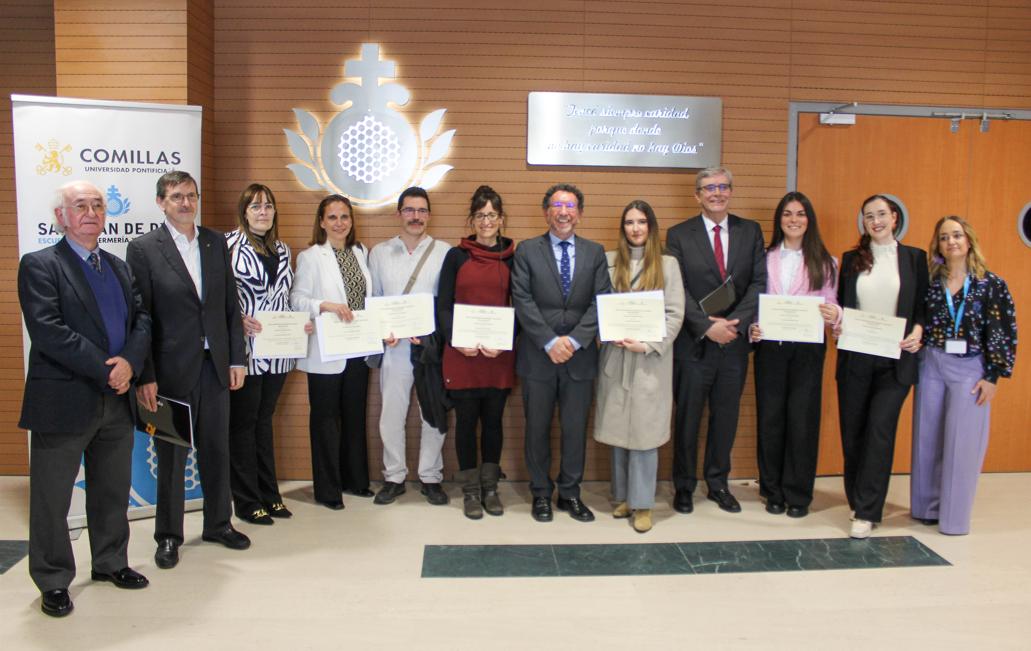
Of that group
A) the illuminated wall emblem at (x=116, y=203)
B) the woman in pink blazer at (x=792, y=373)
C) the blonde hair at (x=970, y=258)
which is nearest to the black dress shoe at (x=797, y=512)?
the woman in pink blazer at (x=792, y=373)

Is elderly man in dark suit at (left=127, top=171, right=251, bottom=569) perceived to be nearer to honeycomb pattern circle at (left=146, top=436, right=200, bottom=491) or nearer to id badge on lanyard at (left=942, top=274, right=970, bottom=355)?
honeycomb pattern circle at (left=146, top=436, right=200, bottom=491)

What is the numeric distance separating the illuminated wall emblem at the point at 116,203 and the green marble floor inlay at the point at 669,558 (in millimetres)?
2374

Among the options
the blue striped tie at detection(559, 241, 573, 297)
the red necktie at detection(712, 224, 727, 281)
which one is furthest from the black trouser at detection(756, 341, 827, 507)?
the blue striped tie at detection(559, 241, 573, 297)

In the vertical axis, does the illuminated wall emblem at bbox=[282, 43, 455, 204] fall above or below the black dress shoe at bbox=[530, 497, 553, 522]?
above

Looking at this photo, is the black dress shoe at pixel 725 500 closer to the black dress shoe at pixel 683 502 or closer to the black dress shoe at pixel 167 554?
the black dress shoe at pixel 683 502

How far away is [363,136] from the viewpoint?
4.59 meters

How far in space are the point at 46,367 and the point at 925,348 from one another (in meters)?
4.13

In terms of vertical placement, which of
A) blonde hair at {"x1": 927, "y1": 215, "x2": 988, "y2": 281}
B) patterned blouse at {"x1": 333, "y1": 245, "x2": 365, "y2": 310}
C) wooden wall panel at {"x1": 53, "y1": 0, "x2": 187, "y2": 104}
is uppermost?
wooden wall panel at {"x1": 53, "y1": 0, "x2": 187, "y2": 104}

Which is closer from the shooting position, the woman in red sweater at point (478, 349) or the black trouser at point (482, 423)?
the woman in red sweater at point (478, 349)

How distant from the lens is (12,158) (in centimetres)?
467

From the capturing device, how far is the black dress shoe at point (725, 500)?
4.18 metres

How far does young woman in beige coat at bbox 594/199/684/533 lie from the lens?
3.81 m

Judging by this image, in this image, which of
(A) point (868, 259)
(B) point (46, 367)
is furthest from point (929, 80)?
(B) point (46, 367)

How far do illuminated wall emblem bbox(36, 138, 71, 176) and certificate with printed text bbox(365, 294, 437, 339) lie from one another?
1.69m
